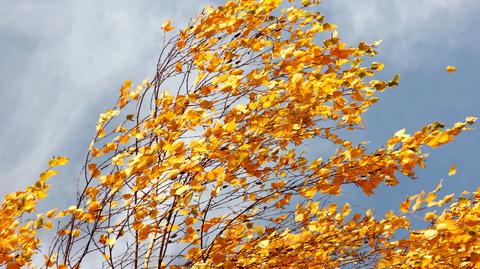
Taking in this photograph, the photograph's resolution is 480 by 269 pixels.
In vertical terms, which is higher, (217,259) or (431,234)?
(217,259)

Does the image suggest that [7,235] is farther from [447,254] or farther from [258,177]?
[447,254]

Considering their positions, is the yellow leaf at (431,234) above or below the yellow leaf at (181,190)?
below

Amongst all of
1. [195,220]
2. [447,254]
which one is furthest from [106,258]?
[447,254]

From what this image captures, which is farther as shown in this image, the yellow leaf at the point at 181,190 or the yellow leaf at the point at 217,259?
the yellow leaf at the point at 217,259

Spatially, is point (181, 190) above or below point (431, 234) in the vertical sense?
above

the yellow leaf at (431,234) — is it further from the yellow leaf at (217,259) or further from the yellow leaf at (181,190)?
the yellow leaf at (181,190)

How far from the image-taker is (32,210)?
2932mm

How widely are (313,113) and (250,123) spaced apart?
1.74 feet

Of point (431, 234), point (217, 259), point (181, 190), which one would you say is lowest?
point (431, 234)

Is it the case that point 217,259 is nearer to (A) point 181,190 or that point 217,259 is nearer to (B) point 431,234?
(A) point 181,190

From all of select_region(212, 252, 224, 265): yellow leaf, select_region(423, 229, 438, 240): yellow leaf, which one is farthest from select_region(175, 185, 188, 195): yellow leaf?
select_region(423, 229, 438, 240): yellow leaf

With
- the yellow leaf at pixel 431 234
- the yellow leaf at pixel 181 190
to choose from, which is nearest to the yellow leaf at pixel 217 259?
the yellow leaf at pixel 181 190

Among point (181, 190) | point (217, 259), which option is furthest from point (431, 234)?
point (181, 190)

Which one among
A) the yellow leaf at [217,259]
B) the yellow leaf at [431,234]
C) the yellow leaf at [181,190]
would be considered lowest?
the yellow leaf at [431,234]
